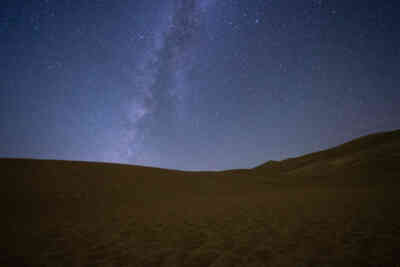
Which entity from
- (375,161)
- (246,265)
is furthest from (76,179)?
(375,161)

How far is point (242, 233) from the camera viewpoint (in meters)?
4.64

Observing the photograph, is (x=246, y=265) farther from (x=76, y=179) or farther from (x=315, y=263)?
(x=76, y=179)

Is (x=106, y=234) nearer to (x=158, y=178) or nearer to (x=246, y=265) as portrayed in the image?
(x=246, y=265)

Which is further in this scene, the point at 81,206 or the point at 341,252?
the point at 81,206

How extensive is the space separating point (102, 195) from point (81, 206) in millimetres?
2157

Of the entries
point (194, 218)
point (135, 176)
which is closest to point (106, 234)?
point (194, 218)

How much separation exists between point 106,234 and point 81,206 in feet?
16.3

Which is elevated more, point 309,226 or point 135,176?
point 135,176

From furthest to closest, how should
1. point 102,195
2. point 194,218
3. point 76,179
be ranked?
point 76,179 < point 102,195 < point 194,218

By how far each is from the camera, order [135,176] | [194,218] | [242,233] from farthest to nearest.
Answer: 1. [135,176]
2. [194,218]
3. [242,233]

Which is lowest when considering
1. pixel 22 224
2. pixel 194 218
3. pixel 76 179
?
pixel 194 218

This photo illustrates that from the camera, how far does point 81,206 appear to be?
8.61 meters

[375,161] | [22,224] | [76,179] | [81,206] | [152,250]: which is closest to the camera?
[152,250]

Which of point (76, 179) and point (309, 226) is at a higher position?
point (76, 179)
